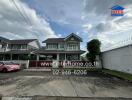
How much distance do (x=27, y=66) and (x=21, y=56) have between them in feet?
27.1

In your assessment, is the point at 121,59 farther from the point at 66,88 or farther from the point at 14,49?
the point at 14,49

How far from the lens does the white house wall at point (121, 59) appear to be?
39.9 feet

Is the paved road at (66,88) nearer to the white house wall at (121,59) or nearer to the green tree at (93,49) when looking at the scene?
the white house wall at (121,59)

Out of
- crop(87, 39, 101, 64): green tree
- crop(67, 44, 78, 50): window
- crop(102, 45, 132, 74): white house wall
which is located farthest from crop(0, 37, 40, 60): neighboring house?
crop(102, 45, 132, 74): white house wall

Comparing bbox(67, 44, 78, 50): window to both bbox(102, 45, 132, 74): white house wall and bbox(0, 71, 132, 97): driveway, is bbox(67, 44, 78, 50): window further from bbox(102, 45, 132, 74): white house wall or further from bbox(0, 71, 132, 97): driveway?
bbox(0, 71, 132, 97): driveway

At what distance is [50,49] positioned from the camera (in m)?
27.5

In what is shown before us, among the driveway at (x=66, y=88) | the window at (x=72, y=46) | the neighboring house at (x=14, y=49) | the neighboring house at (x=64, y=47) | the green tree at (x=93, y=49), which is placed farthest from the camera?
the neighboring house at (x=14, y=49)

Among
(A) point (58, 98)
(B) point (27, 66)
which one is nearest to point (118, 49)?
(A) point (58, 98)

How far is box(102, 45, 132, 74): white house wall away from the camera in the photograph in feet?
39.9

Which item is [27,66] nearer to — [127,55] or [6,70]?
[6,70]

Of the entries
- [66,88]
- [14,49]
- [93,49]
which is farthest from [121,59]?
[14,49]

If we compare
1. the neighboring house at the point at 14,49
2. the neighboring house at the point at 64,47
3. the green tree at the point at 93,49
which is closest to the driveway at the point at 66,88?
the green tree at the point at 93,49

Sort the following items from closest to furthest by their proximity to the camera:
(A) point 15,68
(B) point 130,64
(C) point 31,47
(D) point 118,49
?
(B) point 130,64 < (D) point 118,49 < (A) point 15,68 < (C) point 31,47

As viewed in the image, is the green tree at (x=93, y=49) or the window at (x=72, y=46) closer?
the green tree at (x=93, y=49)
